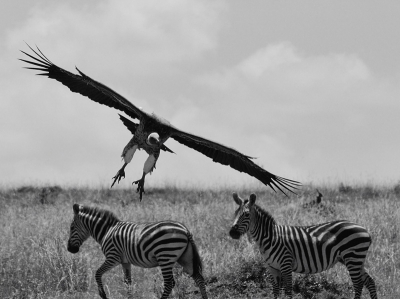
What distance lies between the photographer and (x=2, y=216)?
17.9 m

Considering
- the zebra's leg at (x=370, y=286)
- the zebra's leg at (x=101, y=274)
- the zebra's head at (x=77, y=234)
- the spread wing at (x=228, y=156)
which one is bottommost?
the zebra's leg at (x=101, y=274)

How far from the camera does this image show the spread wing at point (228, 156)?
1126 centimetres

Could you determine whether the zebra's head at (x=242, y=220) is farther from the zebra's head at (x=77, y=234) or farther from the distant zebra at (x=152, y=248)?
the zebra's head at (x=77, y=234)

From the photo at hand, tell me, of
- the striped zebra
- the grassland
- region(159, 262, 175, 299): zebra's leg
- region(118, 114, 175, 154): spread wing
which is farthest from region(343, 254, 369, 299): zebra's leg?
region(118, 114, 175, 154): spread wing

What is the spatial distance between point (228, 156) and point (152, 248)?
2318 mm

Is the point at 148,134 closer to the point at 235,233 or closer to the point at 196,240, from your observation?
the point at 235,233

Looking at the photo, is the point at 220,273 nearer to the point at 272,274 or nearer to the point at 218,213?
the point at 272,274

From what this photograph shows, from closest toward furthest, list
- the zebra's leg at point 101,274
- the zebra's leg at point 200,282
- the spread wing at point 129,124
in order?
the zebra's leg at point 200,282, the zebra's leg at point 101,274, the spread wing at point 129,124

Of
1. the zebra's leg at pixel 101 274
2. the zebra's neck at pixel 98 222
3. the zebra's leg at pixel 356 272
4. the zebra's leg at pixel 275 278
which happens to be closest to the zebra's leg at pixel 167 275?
the zebra's leg at pixel 101 274

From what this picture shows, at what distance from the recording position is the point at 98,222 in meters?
11.3

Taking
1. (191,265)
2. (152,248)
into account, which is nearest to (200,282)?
(191,265)

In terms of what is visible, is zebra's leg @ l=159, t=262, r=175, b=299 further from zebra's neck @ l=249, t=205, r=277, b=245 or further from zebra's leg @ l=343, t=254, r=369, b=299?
zebra's leg @ l=343, t=254, r=369, b=299

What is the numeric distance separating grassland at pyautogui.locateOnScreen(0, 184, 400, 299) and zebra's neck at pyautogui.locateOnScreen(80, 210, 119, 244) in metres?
0.87

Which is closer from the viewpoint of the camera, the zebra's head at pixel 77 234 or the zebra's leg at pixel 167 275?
the zebra's leg at pixel 167 275
